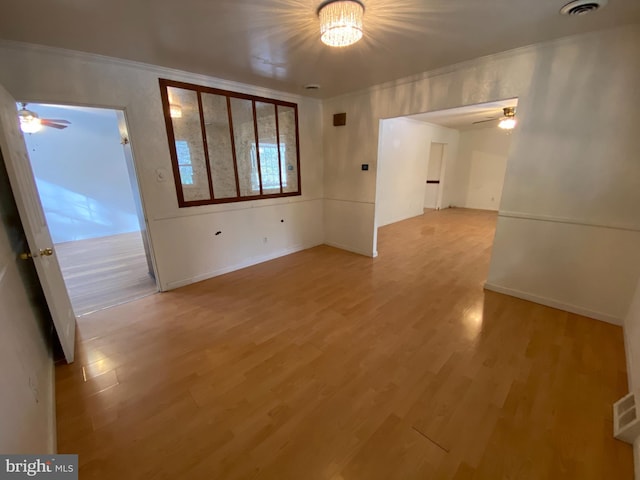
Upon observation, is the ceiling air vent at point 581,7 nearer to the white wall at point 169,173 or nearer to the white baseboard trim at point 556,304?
the white baseboard trim at point 556,304

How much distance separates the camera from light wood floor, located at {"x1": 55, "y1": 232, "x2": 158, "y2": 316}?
3.00 meters

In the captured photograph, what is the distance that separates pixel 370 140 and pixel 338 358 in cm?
300

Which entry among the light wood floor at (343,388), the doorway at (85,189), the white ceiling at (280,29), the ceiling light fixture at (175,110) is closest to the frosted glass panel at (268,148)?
the white ceiling at (280,29)

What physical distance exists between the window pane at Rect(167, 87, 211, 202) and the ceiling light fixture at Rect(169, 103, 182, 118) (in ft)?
0.07

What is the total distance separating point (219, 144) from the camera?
333 centimetres

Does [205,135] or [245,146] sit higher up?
[205,135]

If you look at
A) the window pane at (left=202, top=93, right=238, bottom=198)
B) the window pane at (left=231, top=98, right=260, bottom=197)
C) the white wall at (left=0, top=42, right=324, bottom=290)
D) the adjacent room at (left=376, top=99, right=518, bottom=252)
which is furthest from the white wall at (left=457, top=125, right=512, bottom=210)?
the window pane at (left=202, top=93, right=238, bottom=198)

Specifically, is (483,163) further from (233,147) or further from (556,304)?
(233,147)

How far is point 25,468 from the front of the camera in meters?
1.03

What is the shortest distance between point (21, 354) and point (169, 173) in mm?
2122

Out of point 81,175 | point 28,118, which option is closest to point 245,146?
point 28,118

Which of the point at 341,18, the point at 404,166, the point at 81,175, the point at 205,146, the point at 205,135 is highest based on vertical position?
the point at 341,18

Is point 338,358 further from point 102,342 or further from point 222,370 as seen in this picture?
point 102,342

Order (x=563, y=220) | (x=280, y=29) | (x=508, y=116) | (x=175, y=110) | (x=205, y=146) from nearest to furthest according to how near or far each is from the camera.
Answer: (x=280, y=29)
(x=563, y=220)
(x=175, y=110)
(x=205, y=146)
(x=508, y=116)
